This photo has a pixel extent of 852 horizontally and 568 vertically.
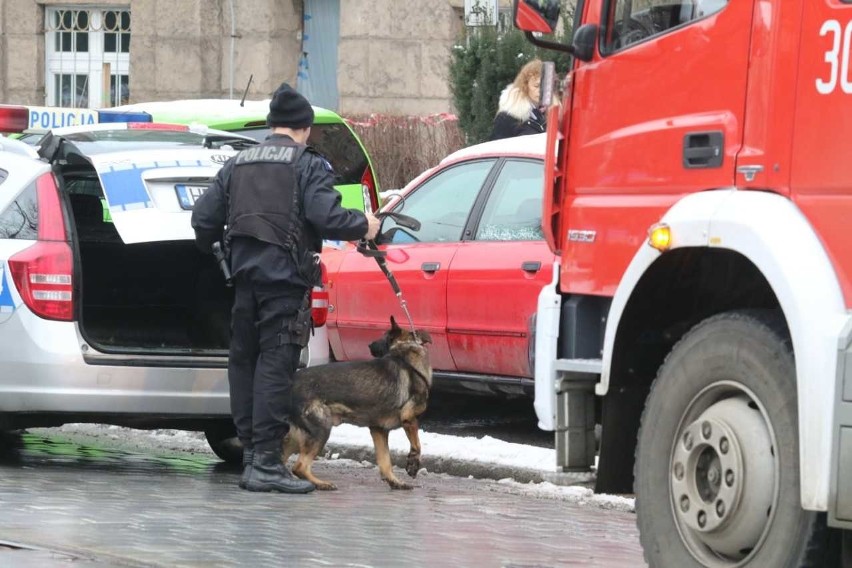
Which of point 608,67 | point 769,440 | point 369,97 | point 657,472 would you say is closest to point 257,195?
point 608,67

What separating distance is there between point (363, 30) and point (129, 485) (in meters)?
15.6

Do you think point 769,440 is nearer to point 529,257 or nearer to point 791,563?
point 791,563

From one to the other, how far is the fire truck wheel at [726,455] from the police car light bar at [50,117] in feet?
16.6

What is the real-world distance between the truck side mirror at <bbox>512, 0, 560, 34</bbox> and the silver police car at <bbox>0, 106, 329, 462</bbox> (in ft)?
10.3

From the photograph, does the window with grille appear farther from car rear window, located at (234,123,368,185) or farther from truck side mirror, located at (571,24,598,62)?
truck side mirror, located at (571,24,598,62)

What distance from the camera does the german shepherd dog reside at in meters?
8.80

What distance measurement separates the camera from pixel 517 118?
1251 centimetres

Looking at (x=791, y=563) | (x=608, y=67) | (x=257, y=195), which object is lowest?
(x=791, y=563)

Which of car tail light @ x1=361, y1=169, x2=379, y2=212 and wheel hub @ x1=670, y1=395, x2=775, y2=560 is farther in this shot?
car tail light @ x1=361, y1=169, x2=379, y2=212

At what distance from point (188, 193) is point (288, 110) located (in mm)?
820

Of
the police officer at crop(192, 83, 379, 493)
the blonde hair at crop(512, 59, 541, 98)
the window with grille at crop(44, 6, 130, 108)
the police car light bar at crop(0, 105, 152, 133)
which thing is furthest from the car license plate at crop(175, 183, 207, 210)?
the window with grille at crop(44, 6, 130, 108)

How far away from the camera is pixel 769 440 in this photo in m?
5.14

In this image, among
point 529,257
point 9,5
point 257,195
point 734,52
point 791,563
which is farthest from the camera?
point 9,5

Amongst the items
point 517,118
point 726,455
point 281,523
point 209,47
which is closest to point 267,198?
point 281,523
